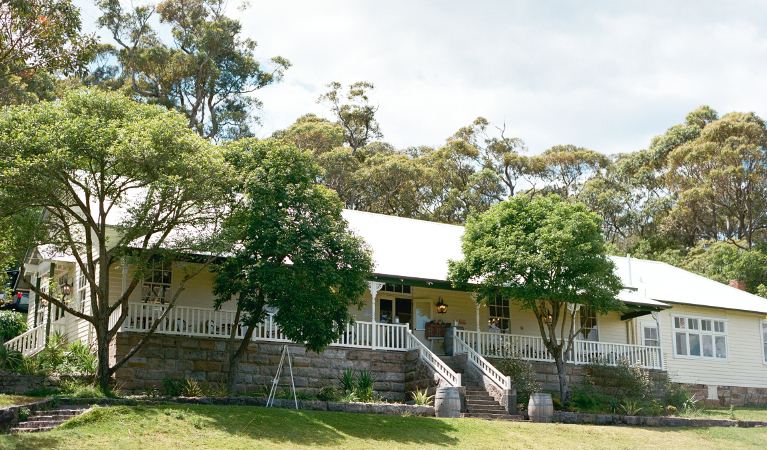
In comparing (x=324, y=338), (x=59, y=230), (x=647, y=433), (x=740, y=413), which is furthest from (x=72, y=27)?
(x=740, y=413)

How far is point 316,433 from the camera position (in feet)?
45.3

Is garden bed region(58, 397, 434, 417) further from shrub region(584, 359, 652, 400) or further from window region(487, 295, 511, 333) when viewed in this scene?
window region(487, 295, 511, 333)

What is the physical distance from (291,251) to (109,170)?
13.8 ft

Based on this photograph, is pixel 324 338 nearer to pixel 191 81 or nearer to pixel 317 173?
pixel 317 173

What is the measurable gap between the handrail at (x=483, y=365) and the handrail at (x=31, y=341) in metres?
11.7

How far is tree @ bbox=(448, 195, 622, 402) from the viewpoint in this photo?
19.9 meters

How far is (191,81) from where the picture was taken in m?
42.4

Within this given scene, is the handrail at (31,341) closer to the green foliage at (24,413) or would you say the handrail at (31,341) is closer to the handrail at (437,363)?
the green foliage at (24,413)

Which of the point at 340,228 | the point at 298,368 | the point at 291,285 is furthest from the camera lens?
the point at 298,368

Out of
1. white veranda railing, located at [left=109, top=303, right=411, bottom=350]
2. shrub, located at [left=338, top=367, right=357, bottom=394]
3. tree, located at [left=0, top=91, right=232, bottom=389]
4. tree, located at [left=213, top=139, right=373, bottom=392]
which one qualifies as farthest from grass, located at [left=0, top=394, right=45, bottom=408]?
shrub, located at [left=338, top=367, right=357, bottom=394]

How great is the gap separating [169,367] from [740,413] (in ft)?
57.4

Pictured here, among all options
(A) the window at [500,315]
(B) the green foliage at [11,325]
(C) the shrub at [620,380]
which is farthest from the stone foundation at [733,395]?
(B) the green foliage at [11,325]

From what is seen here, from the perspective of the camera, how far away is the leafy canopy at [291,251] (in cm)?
1583

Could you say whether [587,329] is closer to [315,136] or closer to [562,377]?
[562,377]
